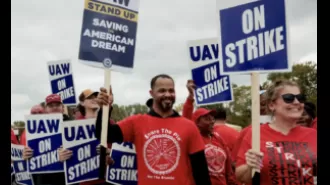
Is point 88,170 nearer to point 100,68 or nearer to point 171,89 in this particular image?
point 100,68

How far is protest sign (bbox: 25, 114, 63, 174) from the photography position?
19.4 ft

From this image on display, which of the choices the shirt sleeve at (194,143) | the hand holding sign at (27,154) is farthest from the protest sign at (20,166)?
the shirt sleeve at (194,143)

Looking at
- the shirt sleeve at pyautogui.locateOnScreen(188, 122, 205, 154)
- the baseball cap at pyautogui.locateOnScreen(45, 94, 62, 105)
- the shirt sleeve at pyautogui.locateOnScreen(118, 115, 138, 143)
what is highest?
the baseball cap at pyautogui.locateOnScreen(45, 94, 62, 105)

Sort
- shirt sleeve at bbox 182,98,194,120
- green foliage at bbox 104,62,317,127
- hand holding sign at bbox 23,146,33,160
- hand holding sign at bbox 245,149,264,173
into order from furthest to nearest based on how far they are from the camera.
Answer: green foliage at bbox 104,62,317,127 → hand holding sign at bbox 23,146,33,160 → shirt sleeve at bbox 182,98,194,120 → hand holding sign at bbox 245,149,264,173

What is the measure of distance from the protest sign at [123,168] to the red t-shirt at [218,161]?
92 centimetres

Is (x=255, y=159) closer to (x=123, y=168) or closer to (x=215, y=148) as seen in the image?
(x=215, y=148)

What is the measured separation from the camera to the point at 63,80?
8500 mm

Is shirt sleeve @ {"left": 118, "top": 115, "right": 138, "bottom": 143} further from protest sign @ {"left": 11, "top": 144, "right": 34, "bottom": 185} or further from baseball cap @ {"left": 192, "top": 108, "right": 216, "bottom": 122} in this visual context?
protest sign @ {"left": 11, "top": 144, "right": 34, "bottom": 185}

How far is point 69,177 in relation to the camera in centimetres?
536

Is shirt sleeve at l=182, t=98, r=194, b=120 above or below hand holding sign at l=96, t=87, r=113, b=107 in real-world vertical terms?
below

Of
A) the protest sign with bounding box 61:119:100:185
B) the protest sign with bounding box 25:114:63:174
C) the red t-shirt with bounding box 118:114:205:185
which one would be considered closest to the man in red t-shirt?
the red t-shirt with bounding box 118:114:205:185

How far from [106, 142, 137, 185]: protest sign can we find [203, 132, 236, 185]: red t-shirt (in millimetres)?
918
